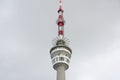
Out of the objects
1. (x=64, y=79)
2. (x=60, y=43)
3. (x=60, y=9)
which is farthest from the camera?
(x=60, y=9)

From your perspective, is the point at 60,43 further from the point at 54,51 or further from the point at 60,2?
the point at 60,2

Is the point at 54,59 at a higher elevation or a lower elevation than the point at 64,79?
higher

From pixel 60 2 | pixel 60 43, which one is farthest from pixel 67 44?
pixel 60 2

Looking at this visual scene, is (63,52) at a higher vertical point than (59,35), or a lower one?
lower

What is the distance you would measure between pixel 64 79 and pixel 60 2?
28071mm

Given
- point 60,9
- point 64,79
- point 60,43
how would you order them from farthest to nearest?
point 60,9 → point 60,43 → point 64,79

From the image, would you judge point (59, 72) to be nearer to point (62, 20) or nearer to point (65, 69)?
point (65, 69)

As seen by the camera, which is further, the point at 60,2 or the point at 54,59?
the point at 60,2

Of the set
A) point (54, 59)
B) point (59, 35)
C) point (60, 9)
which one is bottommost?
point (54, 59)

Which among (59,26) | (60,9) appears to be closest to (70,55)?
(59,26)

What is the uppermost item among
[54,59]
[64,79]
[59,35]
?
[59,35]

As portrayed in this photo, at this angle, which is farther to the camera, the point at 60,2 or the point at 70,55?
the point at 60,2

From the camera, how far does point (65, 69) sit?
9844 cm

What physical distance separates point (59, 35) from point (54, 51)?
681 centimetres
